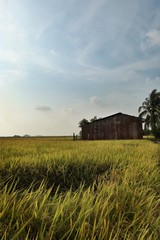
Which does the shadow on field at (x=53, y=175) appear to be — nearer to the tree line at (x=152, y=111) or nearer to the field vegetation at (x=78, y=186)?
the field vegetation at (x=78, y=186)

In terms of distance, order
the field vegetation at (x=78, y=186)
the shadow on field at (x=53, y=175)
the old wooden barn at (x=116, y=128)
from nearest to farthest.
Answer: the field vegetation at (x=78, y=186) < the shadow on field at (x=53, y=175) < the old wooden barn at (x=116, y=128)

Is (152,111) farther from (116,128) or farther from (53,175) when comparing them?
(53,175)

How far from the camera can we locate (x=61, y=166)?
515 cm

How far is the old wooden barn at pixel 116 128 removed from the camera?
32.2 metres

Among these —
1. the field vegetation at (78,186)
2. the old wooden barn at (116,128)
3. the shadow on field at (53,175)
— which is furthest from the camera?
the old wooden barn at (116,128)

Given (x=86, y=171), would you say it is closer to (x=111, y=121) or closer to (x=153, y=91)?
(x=111, y=121)

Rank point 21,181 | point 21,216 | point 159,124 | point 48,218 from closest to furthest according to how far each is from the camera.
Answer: point 21,216, point 48,218, point 21,181, point 159,124

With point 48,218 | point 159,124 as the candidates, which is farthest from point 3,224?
point 159,124

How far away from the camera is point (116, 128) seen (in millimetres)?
33000

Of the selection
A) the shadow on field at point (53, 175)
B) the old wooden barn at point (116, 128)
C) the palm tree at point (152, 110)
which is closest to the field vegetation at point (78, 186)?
the shadow on field at point (53, 175)

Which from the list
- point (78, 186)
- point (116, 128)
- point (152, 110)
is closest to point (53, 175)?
point (78, 186)

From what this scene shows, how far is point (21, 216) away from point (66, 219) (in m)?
0.36

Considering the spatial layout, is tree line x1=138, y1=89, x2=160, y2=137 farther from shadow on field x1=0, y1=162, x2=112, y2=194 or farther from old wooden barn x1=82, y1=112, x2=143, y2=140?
shadow on field x1=0, y1=162, x2=112, y2=194

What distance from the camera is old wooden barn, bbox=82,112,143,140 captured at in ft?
105
